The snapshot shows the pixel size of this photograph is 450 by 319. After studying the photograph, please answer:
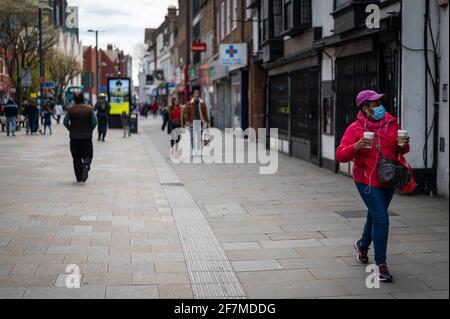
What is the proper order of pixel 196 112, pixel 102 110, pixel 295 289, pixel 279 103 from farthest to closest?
pixel 102 110 < pixel 279 103 < pixel 196 112 < pixel 295 289

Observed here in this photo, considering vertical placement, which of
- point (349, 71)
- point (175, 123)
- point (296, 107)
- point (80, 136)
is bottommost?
point (80, 136)

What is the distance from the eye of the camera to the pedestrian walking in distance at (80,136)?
42.7ft

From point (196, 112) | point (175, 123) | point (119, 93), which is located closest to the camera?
point (196, 112)

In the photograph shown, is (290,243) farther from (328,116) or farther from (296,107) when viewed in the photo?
(296,107)

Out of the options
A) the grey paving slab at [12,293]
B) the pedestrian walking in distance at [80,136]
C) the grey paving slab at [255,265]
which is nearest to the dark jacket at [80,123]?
the pedestrian walking in distance at [80,136]

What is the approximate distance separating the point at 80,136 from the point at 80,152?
304 millimetres

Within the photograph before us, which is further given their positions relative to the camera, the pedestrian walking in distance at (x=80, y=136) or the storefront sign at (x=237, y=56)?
the storefront sign at (x=237, y=56)

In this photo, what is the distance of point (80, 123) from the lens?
1302 cm

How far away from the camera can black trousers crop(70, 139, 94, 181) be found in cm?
1302

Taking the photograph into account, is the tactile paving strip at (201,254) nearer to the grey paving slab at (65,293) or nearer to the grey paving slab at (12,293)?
the grey paving slab at (65,293)

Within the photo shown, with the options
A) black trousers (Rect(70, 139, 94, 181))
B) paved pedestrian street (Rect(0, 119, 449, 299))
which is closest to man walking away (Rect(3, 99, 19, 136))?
paved pedestrian street (Rect(0, 119, 449, 299))

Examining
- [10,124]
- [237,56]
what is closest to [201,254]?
[237,56]

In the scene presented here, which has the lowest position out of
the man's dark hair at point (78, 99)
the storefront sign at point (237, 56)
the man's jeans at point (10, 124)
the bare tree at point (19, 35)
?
the man's jeans at point (10, 124)

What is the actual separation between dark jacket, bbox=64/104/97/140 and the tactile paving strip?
205 centimetres
